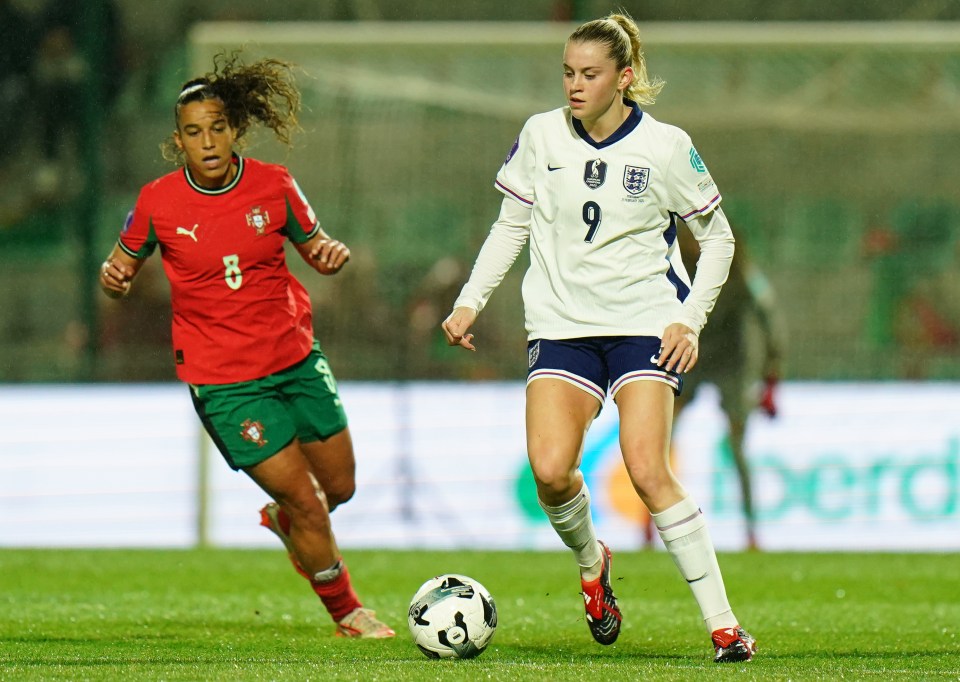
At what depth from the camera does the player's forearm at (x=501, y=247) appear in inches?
206

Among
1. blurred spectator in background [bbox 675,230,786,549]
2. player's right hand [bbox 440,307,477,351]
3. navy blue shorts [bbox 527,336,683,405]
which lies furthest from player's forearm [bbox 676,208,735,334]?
blurred spectator in background [bbox 675,230,786,549]

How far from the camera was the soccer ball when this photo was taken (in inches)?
196

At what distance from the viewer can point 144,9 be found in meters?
16.1

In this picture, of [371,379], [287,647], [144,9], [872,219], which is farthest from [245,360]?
[144,9]

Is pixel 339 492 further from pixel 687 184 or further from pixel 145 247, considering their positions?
pixel 687 184

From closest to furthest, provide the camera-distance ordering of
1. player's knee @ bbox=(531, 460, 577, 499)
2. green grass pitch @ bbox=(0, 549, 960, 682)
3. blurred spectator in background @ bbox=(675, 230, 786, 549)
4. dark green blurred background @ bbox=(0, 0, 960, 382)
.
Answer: green grass pitch @ bbox=(0, 549, 960, 682)
player's knee @ bbox=(531, 460, 577, 499)
blurred spectator in background @ bbox=(675, 230, 786, 549)
dark green blurred background @ bbox=(0, 0, 960, 382)

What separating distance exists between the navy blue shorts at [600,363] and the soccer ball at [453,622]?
719 mm

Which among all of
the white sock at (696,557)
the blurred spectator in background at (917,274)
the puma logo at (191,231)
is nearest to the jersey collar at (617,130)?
the white sock at (696,557)

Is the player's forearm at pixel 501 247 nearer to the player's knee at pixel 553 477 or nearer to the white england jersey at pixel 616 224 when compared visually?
the white england jersey at pixel 616 224

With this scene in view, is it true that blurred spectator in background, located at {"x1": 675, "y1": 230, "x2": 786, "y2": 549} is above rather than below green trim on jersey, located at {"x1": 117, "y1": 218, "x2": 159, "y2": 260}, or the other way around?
below

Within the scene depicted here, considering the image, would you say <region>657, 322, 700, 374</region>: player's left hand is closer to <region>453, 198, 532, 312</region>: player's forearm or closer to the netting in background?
<region>453, 198, 532, 312</region>: player's forearm

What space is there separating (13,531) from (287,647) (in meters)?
5.91

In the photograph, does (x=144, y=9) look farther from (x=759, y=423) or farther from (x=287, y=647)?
(x=287, y=647)

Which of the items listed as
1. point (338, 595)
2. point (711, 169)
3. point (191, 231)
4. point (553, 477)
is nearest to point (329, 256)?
point (191, 231)
